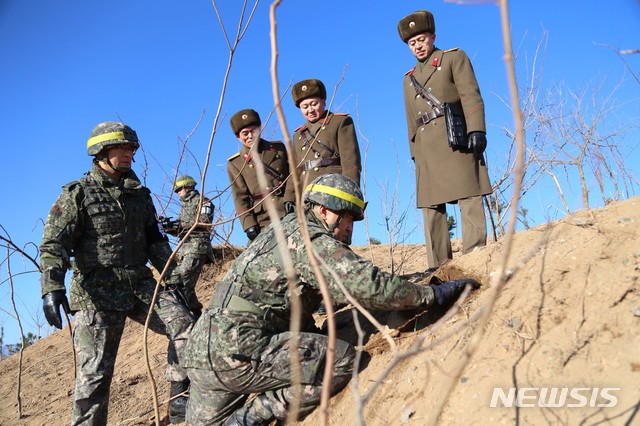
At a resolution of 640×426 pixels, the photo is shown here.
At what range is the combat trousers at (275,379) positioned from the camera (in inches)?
122

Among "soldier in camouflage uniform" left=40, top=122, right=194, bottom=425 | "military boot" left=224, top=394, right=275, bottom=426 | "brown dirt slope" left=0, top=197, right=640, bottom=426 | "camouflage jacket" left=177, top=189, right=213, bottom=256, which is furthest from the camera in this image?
"camouflage jacket" left=177, top=189, right=213, bottom=256

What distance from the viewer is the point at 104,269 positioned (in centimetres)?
406

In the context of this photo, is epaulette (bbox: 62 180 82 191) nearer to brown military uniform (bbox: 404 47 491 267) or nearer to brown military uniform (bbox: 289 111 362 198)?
brown military uniform (bbox: 289 111 362 198)

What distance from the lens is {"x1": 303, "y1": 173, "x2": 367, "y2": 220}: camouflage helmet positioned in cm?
323

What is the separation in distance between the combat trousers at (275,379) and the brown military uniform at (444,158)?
1.58 metres

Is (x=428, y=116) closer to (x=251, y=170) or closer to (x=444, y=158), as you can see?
(x=444, y=158)

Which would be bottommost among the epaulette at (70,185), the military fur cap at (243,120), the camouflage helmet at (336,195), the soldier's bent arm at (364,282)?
the soldier's bent arm at (364,282)

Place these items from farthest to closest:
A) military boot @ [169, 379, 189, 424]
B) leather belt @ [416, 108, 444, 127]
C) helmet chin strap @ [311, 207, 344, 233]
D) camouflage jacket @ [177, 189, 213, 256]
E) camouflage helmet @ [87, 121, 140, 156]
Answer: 1. camouflage jacket @ [177, 189, 213, 256]
2. leather belt @ [416, 108, 444, 127]
3. military boot @ [169, 379, 189, 424]
4. camouflage helmet @ [87, 121, 140, 156]
5. helmet chin strap @ [311, 207, 344, 233]

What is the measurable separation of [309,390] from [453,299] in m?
0.94

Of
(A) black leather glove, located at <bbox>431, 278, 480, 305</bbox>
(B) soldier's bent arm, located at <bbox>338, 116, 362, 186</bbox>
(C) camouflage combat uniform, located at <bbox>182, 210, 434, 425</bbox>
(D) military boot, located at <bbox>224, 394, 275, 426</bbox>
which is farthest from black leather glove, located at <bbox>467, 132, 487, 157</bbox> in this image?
(D) military boot, located at <bbox>224, 394, 275, 426</bbox>

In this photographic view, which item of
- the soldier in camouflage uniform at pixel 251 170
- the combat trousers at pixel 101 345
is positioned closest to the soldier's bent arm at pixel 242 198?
the soldier in camouflage uniform at pixel 251 170

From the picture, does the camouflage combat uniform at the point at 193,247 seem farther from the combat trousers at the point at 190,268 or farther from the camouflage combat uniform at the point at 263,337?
Result: the camouflage combat uniform at the point at 263,337

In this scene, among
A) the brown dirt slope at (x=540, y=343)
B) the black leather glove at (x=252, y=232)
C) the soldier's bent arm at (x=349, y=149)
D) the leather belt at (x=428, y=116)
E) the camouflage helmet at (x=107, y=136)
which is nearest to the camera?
the brown dirt slope at (x=540, y=343)

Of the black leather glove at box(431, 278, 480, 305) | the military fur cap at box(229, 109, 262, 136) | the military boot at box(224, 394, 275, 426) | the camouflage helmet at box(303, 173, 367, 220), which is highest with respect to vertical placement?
the military fur cap at box(229, 109, 262, 136)
